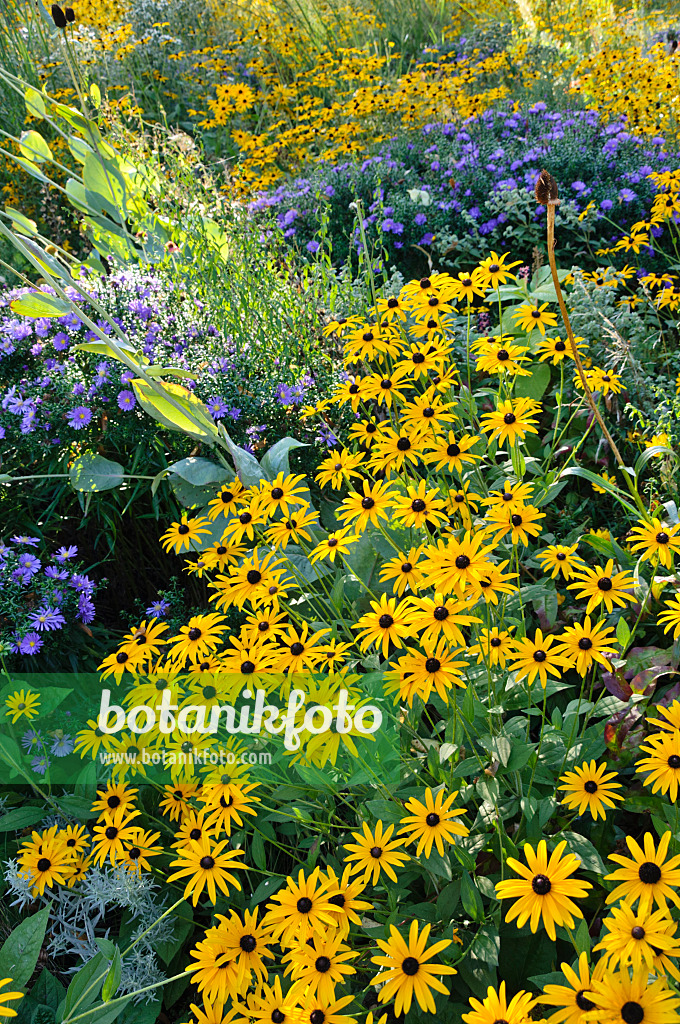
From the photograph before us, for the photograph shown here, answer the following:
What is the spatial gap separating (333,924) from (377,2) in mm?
8908

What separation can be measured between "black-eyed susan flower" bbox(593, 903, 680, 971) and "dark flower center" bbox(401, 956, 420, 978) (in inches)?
11.0

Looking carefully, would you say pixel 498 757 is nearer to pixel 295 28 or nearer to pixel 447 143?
pixel 447 143

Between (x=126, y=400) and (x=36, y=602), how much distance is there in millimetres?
729

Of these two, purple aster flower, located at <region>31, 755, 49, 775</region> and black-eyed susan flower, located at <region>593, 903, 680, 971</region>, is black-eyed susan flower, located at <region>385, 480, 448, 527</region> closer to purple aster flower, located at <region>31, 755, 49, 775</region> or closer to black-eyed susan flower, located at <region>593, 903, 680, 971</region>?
black-eyed susan flower, located at <region>593, 903, 680, 971</region>

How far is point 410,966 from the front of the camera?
3.67 feet

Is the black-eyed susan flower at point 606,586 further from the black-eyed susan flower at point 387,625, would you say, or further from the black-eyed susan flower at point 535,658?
the black-eyed susan flower at point 387,625

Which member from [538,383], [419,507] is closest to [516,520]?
[419,507]

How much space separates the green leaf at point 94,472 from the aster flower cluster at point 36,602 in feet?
0.73

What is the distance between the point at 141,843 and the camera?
63.8 inches

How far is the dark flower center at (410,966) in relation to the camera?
112cm

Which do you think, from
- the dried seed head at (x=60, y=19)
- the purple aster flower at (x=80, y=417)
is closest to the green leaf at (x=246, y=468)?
the purple aster flower at (x=80, y=417)

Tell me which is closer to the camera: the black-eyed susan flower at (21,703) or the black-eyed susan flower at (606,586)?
the black-eyed susan flower at (606,586)

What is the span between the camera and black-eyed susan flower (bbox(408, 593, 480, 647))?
1.35 meters

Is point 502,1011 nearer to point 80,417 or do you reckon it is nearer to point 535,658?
point 535,658
